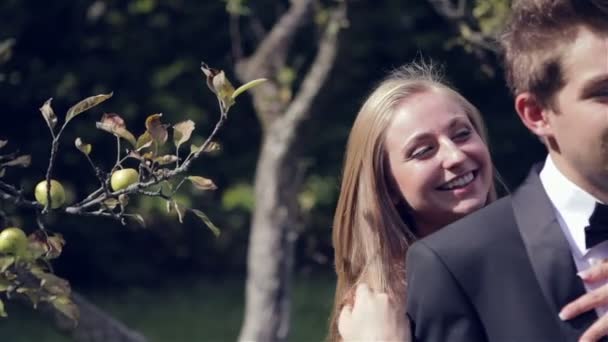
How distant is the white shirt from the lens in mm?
2211

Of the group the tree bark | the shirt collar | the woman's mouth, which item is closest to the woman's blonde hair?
the woman's mouth

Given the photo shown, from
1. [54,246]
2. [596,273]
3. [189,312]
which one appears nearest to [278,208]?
[54,246]

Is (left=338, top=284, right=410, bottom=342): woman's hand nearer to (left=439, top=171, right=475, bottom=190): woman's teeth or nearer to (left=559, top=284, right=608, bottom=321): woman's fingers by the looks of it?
(left=439, top=171, right=475, bottom=190): woman's teeth

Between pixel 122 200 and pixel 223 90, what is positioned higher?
pixel 223 90

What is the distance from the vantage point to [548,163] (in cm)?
230

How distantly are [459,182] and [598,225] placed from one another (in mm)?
767

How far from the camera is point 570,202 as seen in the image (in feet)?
7.35

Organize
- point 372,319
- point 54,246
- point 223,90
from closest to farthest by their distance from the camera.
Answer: point 223,90 → point 54,246 → point 372,319

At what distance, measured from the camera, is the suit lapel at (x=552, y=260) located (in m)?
2.20

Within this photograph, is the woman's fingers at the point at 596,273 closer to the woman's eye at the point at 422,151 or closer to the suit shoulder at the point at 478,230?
the suit shoulder at the point at 478,230

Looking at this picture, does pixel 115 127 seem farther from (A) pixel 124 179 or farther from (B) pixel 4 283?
(B) pixel 4 283

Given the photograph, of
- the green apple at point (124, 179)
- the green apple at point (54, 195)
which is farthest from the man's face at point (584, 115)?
the green apple at point (54, 195)

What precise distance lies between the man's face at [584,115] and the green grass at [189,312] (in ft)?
25.9

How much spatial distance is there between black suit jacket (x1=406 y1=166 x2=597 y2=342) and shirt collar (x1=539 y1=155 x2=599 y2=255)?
2cm
